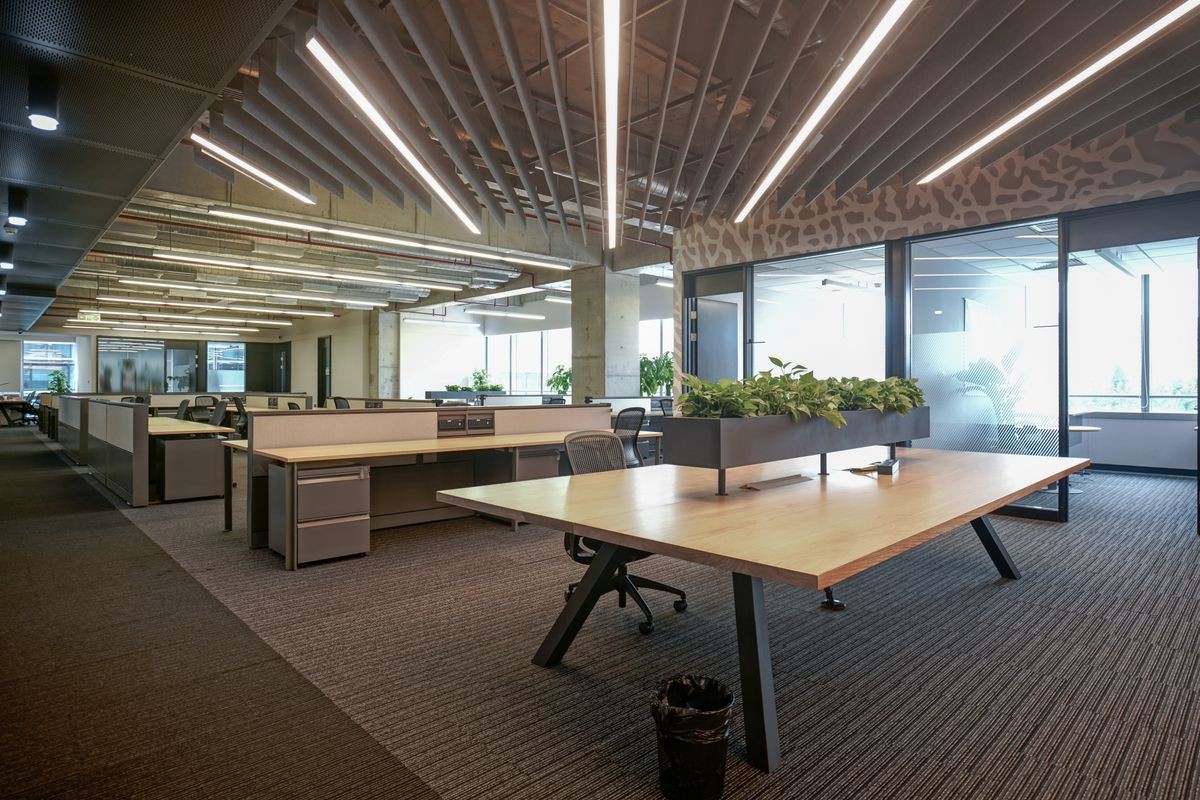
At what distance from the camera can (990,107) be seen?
4.10 m

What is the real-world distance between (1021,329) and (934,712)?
4.44 m

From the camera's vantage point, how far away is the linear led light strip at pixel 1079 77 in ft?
9.29

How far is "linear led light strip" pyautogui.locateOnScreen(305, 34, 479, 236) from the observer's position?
3.13m

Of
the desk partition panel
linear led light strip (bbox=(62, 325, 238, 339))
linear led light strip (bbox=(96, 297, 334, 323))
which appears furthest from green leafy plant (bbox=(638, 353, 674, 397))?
linear led light strip (bbox=(62, 325, 238, 339))

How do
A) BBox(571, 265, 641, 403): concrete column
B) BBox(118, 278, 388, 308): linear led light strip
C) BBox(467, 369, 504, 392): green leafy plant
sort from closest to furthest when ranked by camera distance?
BBox(571, 265, 641, 403): concrete column < BBox(118, 278, 388, 308): linear led light strip < BBox(467, 369, 504, 392): green leafy plant

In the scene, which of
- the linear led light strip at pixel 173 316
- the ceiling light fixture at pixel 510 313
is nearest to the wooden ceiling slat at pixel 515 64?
the ceiling light fixture at pixel 510 313

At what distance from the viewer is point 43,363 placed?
19.7m

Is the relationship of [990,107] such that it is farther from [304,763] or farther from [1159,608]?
[304,763]

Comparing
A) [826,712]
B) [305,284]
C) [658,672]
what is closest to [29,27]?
[658,672]

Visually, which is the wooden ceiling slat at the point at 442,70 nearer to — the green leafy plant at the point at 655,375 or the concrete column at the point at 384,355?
the green leafy plant at the point at 655,375

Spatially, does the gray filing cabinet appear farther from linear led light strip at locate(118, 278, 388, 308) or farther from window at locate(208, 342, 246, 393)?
window at locate(208, 342, 246, 393)

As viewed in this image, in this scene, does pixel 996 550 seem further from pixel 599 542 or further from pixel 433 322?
pixel 433 322

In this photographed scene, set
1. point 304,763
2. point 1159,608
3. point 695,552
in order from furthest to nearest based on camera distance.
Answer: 1. point 1159,608
2. point 304,763
3. point 695,552

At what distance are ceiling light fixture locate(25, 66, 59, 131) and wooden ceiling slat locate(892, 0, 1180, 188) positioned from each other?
5.19m
